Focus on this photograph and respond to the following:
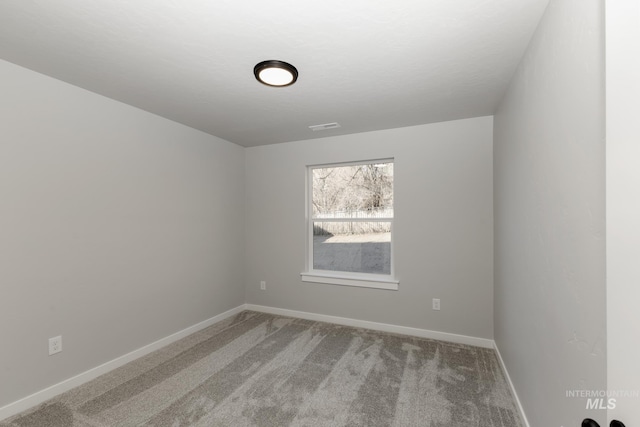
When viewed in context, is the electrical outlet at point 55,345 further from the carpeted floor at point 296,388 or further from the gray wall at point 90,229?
the carpeted floor at point 296,388

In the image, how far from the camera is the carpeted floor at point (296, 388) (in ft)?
6.31

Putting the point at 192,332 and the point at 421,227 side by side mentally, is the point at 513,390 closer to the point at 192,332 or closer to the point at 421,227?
the point at 421,227

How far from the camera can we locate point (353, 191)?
12.3 feet

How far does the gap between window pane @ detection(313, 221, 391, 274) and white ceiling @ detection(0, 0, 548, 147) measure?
1.50 meters

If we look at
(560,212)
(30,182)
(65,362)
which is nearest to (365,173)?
(560,212)

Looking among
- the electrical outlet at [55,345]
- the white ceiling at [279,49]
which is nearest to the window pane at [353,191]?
the white ceiling at [279,49]

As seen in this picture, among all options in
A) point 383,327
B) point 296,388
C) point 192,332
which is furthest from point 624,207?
point 192,332

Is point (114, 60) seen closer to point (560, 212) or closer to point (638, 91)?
point (638, 91)

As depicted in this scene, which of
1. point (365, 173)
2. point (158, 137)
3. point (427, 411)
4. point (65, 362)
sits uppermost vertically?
point (158, 137)

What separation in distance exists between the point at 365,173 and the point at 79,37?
283cm

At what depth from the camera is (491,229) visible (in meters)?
2.96

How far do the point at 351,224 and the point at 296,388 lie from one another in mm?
2024

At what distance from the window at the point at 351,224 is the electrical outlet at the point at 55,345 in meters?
2.40

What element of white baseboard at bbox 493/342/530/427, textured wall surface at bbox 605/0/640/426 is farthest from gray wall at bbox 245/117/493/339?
textured wall surface at bbox 605/0/640/426
